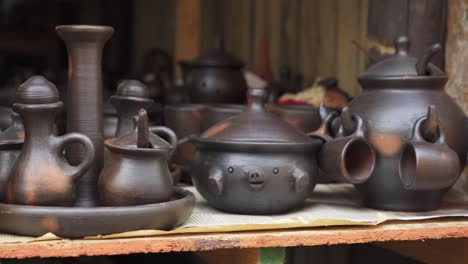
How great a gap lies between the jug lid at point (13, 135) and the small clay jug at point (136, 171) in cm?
25

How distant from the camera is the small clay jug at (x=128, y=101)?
6.42 ft

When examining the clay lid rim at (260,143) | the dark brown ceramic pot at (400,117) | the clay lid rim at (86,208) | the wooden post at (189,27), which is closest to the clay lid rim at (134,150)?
the clay lid rim at (86,208)

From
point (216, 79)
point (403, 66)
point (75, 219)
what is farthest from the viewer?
point (216, 79)

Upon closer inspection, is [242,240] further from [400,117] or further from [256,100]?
[400,117]

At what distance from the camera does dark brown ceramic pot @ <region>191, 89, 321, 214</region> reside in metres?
1.86

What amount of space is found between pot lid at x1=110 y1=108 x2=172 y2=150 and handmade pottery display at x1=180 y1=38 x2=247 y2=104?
3.91 ft

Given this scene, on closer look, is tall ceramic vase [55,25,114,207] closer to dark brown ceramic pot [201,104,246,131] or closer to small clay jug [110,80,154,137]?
small clay jug [110,80,154,137]

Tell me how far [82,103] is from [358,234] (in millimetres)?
760

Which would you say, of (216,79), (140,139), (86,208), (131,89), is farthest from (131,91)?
(216,79)

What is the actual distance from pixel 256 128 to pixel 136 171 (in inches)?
15.0

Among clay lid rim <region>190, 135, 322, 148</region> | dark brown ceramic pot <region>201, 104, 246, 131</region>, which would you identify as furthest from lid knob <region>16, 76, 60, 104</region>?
dark brown ceramic pot <region>201, 104, 246, 131</region>

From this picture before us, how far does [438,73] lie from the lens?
6.73 feet

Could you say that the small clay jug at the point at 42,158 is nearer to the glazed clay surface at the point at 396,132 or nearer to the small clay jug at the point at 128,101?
the small clay jug at the point at 128,101

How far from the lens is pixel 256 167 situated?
1.85m
